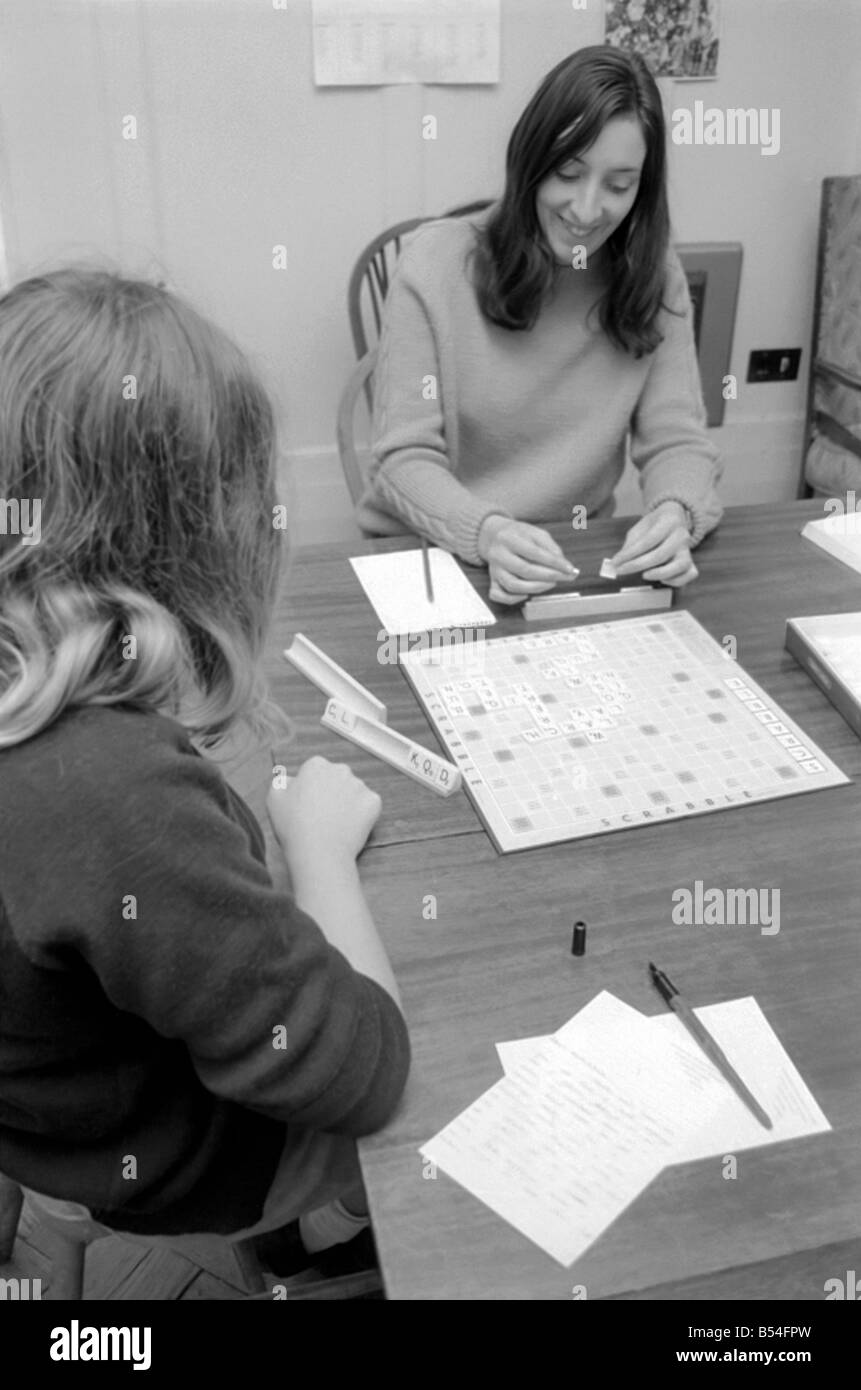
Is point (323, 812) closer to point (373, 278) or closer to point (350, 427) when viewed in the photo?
point (350, 427)

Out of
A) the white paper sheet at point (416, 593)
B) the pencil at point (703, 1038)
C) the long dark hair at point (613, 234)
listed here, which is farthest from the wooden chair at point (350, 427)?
the pencil at point (703, 1038)

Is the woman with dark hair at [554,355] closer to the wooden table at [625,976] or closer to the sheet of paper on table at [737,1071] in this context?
the wooden table at [625,976]

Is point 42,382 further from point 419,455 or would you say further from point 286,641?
point 419,455

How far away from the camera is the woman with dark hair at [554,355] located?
5.16 feet

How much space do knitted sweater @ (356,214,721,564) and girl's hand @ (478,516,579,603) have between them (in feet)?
0.59

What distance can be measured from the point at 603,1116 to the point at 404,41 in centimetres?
237

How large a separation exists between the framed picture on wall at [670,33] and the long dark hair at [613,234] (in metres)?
1.10

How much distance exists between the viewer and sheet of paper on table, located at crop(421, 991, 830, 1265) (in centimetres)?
74

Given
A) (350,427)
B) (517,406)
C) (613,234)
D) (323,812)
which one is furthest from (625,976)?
(350,427)

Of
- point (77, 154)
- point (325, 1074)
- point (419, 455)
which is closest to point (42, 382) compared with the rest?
point (325, 1074)

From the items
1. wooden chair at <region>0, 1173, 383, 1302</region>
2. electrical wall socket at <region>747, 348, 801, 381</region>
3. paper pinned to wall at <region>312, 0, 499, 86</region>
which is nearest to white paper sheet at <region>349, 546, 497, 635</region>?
wooden chair at <region>0, 1173, 383, 1302</region>

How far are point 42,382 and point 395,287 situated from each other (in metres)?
1.15

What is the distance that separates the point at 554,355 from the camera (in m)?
1.79

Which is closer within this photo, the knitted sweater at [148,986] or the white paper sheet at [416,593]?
the knitted sweater at [148,986]
